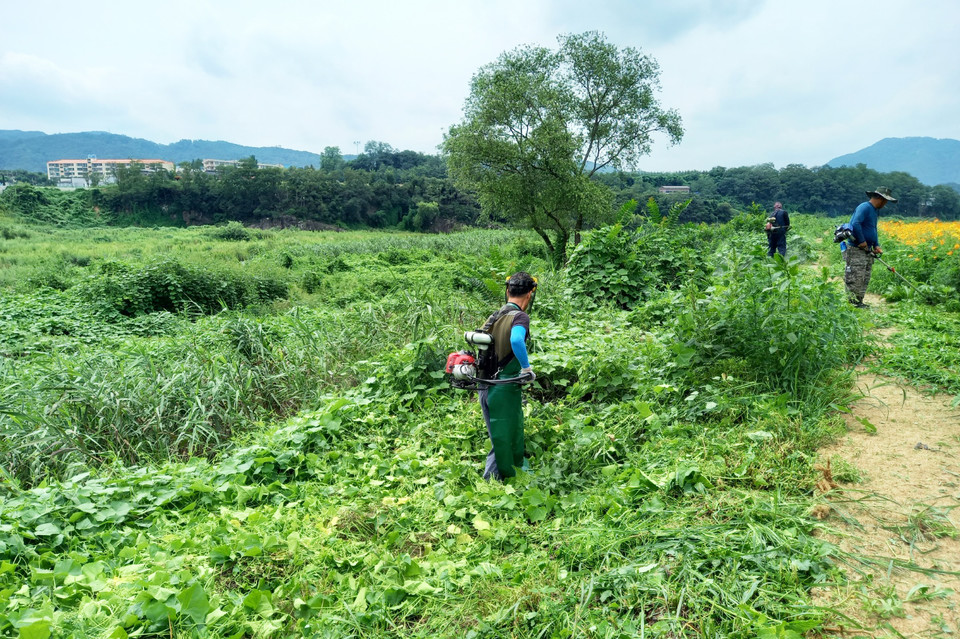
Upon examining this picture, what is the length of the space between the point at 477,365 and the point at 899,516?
263 cm

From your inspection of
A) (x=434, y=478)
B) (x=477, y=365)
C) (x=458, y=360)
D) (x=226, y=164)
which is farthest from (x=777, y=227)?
(x=226, y=164)

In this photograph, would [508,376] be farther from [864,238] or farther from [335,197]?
[335,197]

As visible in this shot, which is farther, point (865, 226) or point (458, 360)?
point (865, 226)

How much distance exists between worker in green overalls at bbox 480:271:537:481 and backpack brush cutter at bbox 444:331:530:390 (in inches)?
2.0

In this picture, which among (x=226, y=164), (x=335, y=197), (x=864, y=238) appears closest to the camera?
(x=864, y=238)

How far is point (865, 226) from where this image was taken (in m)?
7.18

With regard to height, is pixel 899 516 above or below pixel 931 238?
below

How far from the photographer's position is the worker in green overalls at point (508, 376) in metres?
3.60

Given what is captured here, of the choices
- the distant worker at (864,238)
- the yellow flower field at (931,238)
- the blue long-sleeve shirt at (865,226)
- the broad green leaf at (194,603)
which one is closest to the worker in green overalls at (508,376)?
the broad green leaf at (194,603)

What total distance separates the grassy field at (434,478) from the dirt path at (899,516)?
0.14m

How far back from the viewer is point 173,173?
49.6 m

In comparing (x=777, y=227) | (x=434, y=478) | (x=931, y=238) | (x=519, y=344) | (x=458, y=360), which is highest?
(x=777, y=227)

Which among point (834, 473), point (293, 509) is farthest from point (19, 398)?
point (834, 473)

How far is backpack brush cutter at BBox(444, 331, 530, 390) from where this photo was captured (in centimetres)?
348
